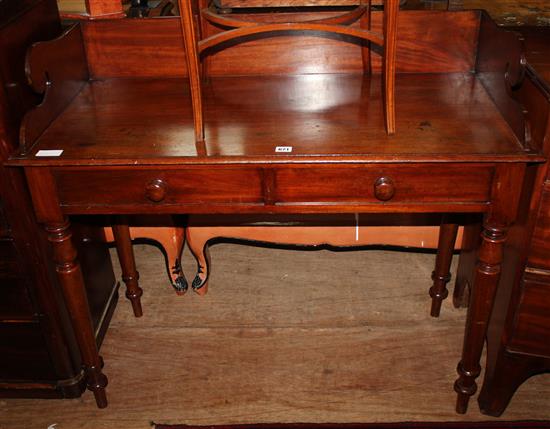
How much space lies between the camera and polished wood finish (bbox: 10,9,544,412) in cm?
156

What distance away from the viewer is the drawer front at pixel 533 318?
68.7 inches

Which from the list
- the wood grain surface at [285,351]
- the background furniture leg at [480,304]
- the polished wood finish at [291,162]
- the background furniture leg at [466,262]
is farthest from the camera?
the background furniture leg at [466,262]

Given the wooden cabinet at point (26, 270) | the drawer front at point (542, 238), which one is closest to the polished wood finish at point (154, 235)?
the wooden cabinet at point (26, 270)

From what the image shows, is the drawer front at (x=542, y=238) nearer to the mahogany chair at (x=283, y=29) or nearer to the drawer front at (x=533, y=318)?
the drawer front at (x=533, y=318)

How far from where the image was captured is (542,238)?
1673mm

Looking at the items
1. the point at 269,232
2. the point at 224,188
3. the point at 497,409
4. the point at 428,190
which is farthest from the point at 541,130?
the point at 269,232

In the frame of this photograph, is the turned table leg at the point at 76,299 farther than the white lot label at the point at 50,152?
Yes

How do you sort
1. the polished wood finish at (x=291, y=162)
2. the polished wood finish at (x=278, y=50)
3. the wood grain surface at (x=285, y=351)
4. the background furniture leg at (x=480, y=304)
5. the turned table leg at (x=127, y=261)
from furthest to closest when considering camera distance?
the turned table leg at (x=127, y=261) → the wood grain surface at (x=285, y=351) → the polished wood finish at (x=278, y=50) → the background furniture leg at (x=480, y=304) → the polished wood finish at (x=291, y=162)

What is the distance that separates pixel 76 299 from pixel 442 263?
1.29 meters

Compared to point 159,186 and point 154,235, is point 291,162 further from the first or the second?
A: point 154,235

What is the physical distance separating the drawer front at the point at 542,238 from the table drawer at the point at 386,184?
0.52 ft

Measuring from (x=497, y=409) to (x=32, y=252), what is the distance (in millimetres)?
1497

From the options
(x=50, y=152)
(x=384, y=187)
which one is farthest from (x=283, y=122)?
(x=50, y=152)

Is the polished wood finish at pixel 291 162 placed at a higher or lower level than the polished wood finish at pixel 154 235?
higher
